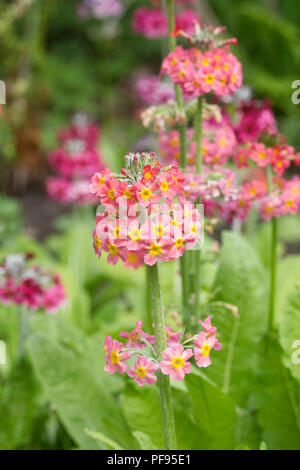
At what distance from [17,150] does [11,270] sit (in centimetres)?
317

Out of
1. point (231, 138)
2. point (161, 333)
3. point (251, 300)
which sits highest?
point (231, 138)

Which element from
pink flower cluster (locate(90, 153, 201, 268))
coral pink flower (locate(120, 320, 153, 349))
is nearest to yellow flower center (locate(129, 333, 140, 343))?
coral pink flower (locate(120, 320, 153, 349))

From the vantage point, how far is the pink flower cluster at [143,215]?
48.6 inches

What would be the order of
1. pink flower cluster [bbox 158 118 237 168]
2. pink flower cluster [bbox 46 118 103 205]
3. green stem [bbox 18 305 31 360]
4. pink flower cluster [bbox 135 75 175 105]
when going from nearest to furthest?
1. pink flower cluster [bbox 158 118 237 168]
2. green stem [bbox 18 305 31 360]
3. pink flower cluster [bbox 135 75 175 105]
4. pink flower cluster [bbox 46 118 103 205]

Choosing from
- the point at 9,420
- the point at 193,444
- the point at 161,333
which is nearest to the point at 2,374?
the point at 9,420

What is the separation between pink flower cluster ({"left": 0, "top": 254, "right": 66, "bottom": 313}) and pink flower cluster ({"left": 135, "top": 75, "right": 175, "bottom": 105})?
113 cm

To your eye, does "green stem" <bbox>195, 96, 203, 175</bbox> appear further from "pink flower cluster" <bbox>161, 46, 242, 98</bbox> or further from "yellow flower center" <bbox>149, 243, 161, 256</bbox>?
"yellow flower center" <bbox>149, 243, 161, 256</bbox>

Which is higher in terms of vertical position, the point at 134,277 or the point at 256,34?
the point at 256,34

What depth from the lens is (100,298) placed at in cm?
348

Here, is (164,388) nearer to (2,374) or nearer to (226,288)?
(226,288)

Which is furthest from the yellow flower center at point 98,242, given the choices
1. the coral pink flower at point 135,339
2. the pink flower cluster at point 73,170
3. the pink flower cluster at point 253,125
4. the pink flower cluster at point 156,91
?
the pink flower cluster at point 73,170

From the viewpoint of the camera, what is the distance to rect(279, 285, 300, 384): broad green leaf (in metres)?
1.77

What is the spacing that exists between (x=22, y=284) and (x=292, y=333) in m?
0.99
